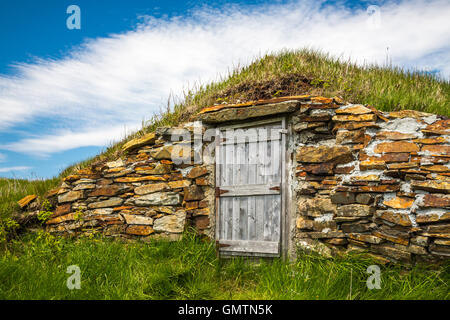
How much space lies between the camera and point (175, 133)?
6.29m

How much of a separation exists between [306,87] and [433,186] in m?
2.87

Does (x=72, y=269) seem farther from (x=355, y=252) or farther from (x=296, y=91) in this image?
(x=296, y=91)

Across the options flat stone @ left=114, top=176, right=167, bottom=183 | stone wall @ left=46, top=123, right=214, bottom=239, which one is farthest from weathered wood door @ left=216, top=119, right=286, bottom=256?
flat stone @ left=114, top=176, right=167, bottom=183

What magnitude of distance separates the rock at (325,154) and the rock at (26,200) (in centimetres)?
585

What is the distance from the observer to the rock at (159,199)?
606 cm

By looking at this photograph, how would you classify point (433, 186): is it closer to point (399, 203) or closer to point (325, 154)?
point (399, 203)

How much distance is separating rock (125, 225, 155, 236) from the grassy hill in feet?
6.05

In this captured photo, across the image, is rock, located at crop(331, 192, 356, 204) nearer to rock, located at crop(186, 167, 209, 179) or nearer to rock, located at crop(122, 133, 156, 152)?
rock, located at crop(186, 167, 209, 179)

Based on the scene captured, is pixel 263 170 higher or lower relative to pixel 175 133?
lower

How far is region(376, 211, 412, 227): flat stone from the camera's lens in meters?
4.52

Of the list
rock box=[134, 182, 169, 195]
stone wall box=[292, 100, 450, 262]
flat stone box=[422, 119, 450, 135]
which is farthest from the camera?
rock box=[134, 182, 169, 195]


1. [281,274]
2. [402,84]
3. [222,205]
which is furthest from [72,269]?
[402,84]

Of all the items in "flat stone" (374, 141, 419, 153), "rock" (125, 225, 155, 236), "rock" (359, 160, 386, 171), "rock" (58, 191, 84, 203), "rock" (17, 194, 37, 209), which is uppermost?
"flat stone" (374, 141, 419, 153)
